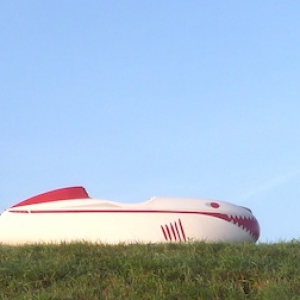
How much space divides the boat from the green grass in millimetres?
1938

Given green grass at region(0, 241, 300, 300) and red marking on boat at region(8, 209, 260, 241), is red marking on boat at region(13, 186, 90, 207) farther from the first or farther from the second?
green grass at region(0, 241, 300, 300)

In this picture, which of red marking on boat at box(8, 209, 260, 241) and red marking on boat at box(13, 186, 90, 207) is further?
red marking on boat at box(13, 186, 90, 207)

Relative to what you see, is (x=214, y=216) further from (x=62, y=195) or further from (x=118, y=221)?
(x=62, y=195)

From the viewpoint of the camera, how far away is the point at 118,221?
38.5 feet

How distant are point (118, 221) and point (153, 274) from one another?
4092mm

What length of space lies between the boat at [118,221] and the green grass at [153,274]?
6.36 feet

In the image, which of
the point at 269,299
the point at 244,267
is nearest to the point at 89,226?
the point at 244,267

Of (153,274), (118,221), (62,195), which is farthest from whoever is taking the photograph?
(62,195)

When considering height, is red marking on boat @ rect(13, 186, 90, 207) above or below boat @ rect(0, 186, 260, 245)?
above

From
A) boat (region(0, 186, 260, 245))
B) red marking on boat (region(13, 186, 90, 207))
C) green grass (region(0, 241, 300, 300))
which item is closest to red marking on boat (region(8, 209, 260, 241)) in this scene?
boat (region(0, 186, 260, 245))

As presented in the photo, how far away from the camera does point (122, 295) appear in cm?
718

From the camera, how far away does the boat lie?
11688mm

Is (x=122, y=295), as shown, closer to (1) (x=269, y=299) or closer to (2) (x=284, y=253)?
(1) (x=269, y=299)

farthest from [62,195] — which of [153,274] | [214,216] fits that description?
[153,274]
